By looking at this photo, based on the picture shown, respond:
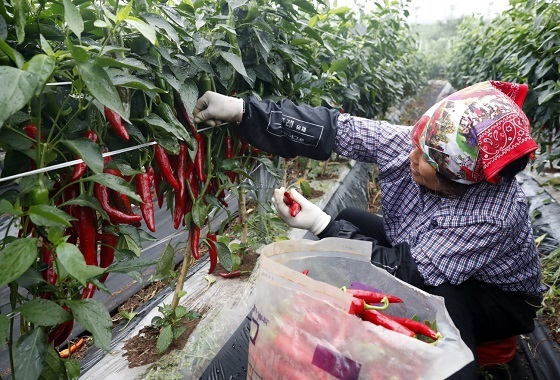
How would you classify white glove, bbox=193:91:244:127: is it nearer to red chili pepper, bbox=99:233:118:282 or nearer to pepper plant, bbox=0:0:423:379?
pepper plant, bbox=0:0:423:379

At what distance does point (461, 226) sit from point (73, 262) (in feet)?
3.95

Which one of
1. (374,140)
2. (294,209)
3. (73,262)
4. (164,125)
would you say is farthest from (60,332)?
(374,140)

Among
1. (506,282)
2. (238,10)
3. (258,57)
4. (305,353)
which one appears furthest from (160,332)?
(506,282)

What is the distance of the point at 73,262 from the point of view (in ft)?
2.69

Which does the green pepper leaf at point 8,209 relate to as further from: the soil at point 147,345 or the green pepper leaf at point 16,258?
the soil at point 147,345

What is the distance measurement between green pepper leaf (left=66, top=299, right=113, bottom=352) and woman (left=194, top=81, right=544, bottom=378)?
0.72 metres

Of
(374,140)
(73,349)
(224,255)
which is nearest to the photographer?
(224,255)

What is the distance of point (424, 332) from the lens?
1.14 metres

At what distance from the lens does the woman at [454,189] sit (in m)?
1.45

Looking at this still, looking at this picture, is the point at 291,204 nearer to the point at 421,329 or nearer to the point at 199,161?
the point at 199,161

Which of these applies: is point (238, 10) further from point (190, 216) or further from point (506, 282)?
point (506, 282)

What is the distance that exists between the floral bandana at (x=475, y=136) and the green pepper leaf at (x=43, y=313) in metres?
1.16

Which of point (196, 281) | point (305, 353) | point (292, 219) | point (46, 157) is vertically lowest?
point (196, 281)

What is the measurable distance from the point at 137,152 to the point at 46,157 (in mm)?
314
